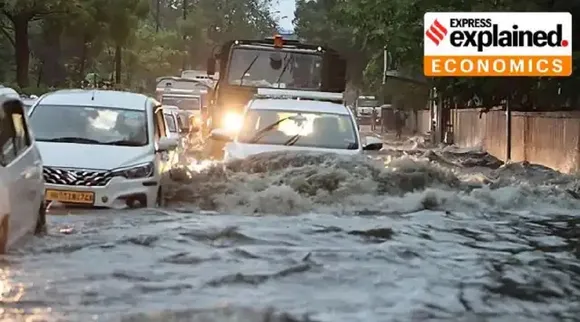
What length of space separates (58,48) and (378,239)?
29.1m

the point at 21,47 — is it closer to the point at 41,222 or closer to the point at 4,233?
the point at 41,222

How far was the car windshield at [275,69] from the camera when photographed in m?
21.7

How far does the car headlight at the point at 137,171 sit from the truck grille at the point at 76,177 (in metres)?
0.16

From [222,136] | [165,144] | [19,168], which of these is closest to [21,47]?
[222,136]

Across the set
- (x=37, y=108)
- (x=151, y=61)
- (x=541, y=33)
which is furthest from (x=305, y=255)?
(x=151, y=61)

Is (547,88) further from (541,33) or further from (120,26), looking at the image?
(120,26)

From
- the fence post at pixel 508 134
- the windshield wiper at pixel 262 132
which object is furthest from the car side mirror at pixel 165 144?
the fence post at pixel 508 134

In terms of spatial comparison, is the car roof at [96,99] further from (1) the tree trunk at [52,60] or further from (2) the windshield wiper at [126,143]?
(1) the tree trunk at [52,60]

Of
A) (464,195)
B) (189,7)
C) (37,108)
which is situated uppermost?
(189,7)

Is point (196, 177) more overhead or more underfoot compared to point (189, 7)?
more underfoot

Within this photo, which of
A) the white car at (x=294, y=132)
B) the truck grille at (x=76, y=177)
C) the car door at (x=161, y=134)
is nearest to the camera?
the truck grille at (x=76, y=177)

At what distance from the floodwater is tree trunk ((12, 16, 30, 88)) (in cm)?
1835

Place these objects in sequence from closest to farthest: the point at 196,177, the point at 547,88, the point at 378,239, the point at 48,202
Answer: the point at 378,239 → the point at 48,202 → the point at 196,177 → the point at 547,88

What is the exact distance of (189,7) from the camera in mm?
89125
